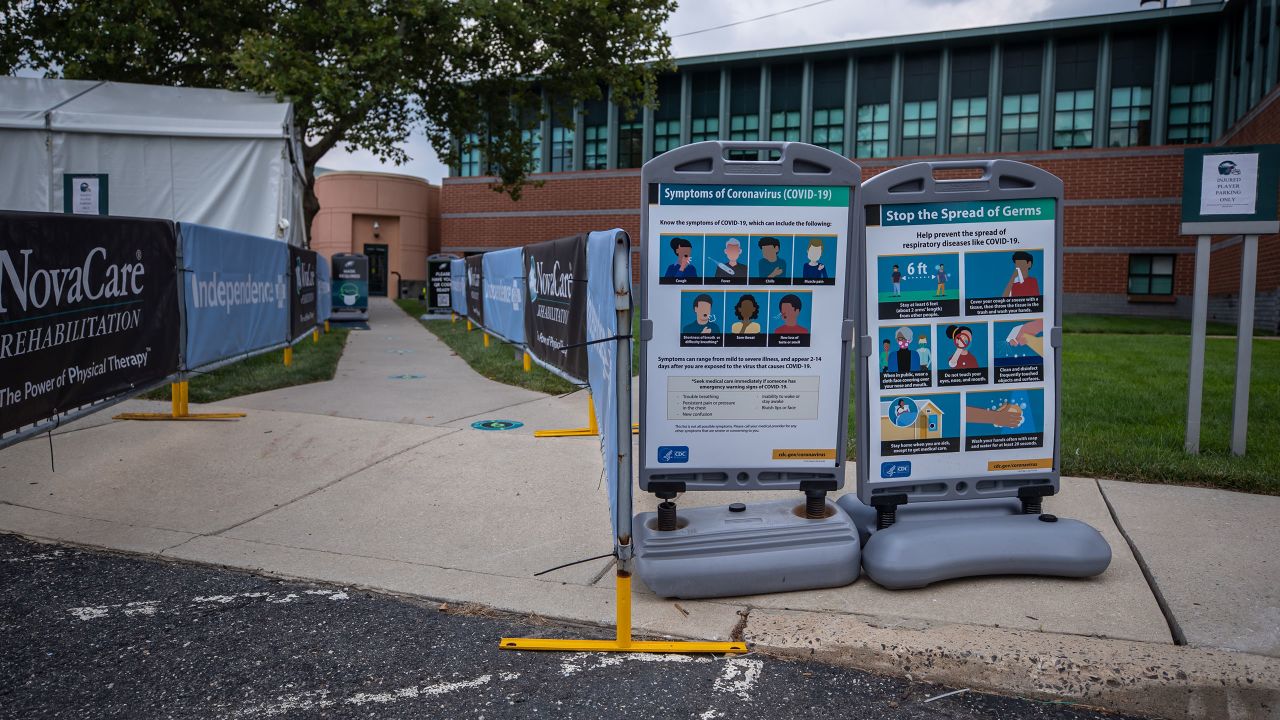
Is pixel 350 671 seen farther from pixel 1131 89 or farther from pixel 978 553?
pixel 1131 89

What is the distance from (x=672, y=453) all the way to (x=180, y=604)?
2.36 meters

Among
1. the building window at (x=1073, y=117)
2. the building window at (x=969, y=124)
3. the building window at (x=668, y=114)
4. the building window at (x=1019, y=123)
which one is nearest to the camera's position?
the building window at (x=1073, y=117)

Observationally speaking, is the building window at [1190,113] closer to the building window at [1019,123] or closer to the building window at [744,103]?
the building window at [1019,123]

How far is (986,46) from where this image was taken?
3128cm

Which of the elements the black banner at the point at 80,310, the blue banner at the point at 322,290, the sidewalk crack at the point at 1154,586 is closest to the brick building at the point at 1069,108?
the blue banner at the point at 322,290

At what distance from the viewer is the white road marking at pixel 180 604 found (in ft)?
12.3

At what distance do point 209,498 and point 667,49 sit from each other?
66.6ft

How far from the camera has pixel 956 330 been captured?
13.7 ft

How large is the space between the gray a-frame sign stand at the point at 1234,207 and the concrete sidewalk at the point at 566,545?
114cm

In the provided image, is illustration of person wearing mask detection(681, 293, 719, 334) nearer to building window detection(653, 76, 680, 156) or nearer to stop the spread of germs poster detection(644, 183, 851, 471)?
stop the spread of germs poster detection(644, 183, 851, 471)

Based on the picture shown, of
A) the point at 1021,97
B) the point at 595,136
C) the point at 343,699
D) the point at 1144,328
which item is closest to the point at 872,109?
the point at 1021,97

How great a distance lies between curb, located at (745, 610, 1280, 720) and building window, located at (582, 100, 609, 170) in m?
35.5

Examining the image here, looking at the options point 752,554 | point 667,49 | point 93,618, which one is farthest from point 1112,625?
point 667,49

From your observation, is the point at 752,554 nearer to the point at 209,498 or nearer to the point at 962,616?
the point at 962,616
